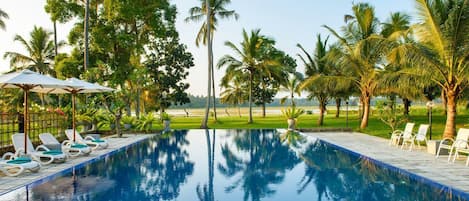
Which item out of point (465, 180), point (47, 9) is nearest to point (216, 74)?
point (47, 9)

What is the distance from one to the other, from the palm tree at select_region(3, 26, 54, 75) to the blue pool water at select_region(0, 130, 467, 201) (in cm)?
2081

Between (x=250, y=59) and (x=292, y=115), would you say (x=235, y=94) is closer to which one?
(x=250, y=59)

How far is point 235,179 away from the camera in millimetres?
7316

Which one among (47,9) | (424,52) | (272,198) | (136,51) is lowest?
(272,198)

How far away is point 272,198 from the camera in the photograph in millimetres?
5828

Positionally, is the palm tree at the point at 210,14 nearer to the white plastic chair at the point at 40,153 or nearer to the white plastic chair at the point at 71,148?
the white plastic chair at the point at 71,148

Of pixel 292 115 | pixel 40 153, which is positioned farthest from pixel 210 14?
pixel 40 153

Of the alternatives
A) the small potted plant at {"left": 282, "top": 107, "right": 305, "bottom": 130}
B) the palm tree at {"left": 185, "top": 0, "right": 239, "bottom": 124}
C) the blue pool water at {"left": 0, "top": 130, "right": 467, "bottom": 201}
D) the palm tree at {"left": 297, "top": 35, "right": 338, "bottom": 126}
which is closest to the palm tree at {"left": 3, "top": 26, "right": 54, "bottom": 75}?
the palm tree at {"left": 185, "top": 0, "right": 239, "bottom": 124}

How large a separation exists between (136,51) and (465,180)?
18938mm

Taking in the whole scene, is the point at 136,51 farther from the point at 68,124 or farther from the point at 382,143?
the point at 382,143

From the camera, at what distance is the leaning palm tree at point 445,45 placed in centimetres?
1053

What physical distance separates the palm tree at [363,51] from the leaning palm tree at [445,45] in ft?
17.9

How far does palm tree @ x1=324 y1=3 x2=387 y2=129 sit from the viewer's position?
56.6 feet

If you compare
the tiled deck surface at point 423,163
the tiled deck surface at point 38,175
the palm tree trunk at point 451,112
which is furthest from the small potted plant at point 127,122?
the palm tree trunk at point 451,112
